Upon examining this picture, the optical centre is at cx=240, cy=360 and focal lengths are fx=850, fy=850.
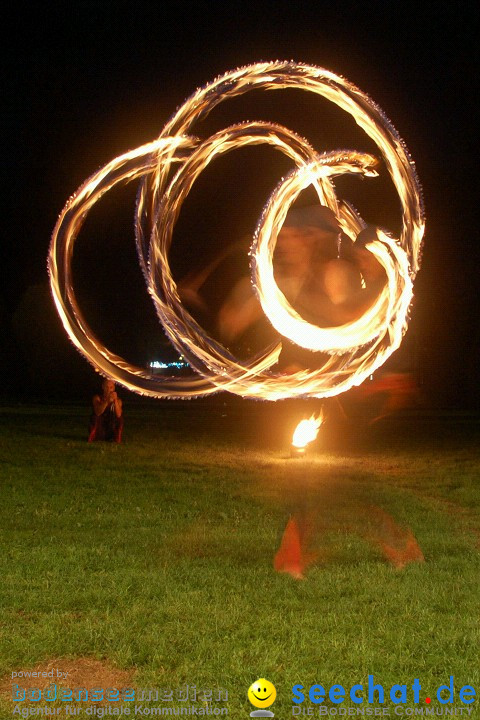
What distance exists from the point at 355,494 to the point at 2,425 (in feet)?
37.7

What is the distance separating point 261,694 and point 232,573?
2600 mm

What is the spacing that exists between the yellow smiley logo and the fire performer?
501 inches

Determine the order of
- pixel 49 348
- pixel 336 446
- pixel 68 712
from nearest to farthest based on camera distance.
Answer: pixel 68 712
pixel 336 446
pixel 49 348

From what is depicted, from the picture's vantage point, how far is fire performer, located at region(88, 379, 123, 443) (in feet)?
56.1

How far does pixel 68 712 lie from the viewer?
4312 millimetres

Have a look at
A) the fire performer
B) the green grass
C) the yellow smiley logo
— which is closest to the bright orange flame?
the green grass

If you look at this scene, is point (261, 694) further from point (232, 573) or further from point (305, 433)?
point (305, 433)

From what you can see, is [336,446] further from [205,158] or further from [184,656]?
[184,656]

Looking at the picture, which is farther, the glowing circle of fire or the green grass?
the glowing circle of fire

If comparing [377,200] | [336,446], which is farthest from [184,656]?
→ [377,200]

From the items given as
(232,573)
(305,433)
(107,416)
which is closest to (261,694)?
(232,573)

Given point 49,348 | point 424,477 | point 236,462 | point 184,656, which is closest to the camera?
point 184,656

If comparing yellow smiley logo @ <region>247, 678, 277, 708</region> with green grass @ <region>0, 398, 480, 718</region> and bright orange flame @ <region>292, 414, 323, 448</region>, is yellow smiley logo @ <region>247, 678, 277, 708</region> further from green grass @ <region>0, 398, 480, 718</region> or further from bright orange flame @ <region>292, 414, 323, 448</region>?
bright orange flame @ <region>292, 414, 323, 448</region>

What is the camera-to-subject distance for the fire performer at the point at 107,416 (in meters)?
17.1
